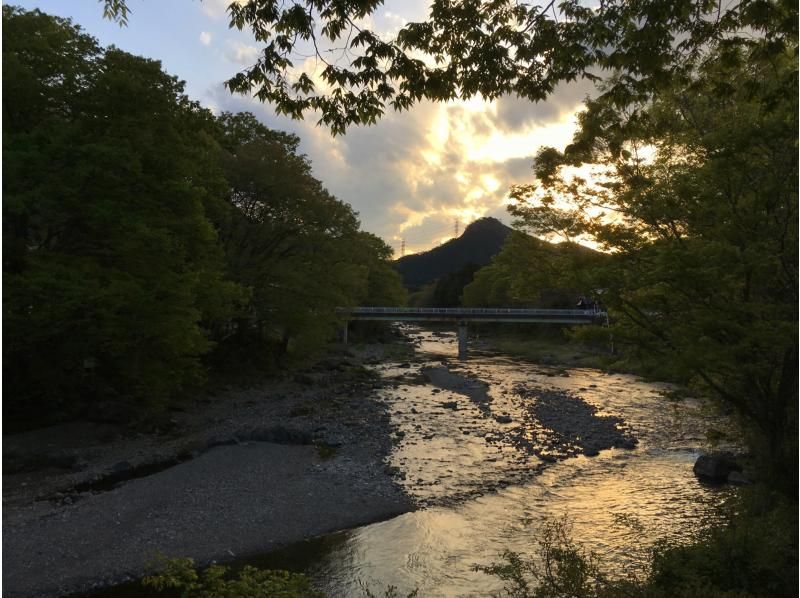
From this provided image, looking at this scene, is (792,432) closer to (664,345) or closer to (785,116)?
(664,345)

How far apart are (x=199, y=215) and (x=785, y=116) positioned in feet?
57.4

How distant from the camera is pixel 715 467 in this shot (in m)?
15.6

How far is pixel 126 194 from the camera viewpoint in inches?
674

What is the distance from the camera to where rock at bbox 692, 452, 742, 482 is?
609 inches

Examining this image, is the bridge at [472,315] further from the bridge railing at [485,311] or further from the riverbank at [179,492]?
the riverbank at [179,492]

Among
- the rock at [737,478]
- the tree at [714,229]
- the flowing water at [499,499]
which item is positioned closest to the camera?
the tree at [714,229]

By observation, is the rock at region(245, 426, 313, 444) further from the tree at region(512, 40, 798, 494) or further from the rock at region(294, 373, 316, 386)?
the rock at region(294, 373, 316, 386)

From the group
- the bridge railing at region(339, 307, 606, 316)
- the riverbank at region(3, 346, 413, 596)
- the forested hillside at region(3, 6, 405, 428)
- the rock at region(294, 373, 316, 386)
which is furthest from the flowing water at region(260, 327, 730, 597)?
the bridge railing at region(339, 307, 606, 316)

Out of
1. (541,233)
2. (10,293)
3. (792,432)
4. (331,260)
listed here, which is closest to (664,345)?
(792,432)

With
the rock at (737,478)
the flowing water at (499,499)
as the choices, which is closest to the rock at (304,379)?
the flowing water at (499,499)

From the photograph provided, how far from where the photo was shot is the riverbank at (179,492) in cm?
1052

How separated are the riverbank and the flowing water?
40.0 inches

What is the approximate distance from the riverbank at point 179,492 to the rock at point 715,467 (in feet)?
29.5

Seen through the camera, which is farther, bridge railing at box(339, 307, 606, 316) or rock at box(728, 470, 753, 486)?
bridge railing at box(339, 307, 606, 316)
